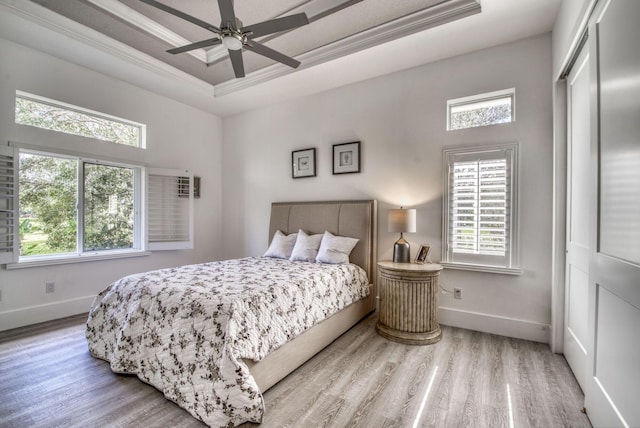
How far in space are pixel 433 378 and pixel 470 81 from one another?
9.59 feet

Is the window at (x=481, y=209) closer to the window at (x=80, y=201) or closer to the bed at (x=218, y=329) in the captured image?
the bed at (x=218, y=329)

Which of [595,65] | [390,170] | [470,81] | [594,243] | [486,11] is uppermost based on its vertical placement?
[486,11]

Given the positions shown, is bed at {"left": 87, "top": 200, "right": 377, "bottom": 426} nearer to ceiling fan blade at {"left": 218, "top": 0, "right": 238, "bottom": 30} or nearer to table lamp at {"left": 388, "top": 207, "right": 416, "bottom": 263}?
table lamp at {"left": 388, "top": 207, "right": 416, "bottom": 263}

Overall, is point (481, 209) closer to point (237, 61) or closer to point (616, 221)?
A: point (616, 221)

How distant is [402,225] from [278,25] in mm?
2157

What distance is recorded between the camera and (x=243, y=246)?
195 inches

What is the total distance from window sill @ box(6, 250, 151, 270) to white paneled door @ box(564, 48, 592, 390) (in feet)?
15.9

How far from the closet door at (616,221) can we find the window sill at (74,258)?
4.76m

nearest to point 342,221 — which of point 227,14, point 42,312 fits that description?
point 227,14

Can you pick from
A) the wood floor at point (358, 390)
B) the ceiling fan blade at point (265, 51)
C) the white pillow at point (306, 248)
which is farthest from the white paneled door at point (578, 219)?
the white pillow at point (306, 248)

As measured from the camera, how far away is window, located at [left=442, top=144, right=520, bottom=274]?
111 inches

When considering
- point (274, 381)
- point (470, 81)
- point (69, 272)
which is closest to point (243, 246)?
point (69, 272)

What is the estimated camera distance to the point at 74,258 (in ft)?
11.3

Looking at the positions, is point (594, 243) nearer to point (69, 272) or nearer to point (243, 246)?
point (243, 246)
